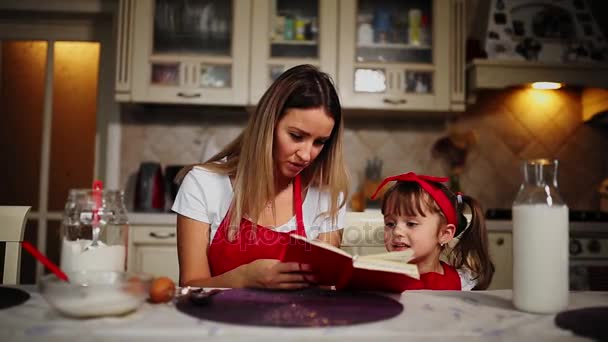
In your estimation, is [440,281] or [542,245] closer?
[542,245]

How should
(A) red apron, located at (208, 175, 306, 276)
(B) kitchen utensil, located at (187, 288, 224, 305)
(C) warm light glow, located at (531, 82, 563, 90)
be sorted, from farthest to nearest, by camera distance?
(C) warm light glow, located at (531, 82, 563, 90), (A) red apron, located at (208, 175, 306, 276), (B) kitchen utensil, located at (187, 288, 224, 305)

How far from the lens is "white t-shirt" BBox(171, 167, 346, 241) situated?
131 centimetres

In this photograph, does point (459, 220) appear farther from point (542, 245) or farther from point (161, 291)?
point (161, 291)

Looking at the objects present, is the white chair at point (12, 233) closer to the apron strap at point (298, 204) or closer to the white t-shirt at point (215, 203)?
the white t-shirt at point (215, 203)

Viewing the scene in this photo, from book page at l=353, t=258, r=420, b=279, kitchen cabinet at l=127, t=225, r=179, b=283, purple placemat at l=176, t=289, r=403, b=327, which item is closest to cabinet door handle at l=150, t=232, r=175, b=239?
kitchen cabinet at l=127, t=225, r=179, b=283

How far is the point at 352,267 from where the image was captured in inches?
32.4

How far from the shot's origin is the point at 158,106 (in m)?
2.76

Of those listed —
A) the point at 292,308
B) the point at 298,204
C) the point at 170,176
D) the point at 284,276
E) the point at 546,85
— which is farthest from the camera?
the point at 546,85

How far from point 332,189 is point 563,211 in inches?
29.0

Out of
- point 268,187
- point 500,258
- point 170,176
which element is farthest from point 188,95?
point 500,258

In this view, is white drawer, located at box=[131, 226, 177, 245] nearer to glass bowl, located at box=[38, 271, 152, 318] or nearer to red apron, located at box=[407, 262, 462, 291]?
red apron, located at box=[407, 262, 462, 291]

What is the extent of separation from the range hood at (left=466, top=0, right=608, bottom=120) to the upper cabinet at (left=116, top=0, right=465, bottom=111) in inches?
5.9

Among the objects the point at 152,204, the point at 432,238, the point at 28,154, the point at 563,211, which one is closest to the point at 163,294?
the point at 563,211

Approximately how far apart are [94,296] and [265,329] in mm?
225
